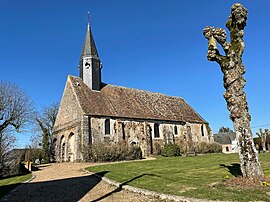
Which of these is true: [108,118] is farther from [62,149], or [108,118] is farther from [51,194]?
[51,194]

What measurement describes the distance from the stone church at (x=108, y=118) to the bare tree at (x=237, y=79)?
1584 cm

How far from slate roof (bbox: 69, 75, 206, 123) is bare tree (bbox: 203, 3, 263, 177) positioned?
16.1 m

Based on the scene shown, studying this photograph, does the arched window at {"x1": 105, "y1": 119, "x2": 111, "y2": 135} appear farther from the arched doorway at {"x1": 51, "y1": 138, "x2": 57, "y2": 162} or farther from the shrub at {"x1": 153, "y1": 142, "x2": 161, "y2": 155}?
the arched doorway at {"x1": 51, "y1": 138, "x2": 57, "y2": 162}

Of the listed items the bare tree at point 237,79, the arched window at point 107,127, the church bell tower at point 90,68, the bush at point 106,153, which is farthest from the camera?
the church bell tower at point 90,68

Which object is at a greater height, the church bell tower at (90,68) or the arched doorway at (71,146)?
the church bell tower at (90,68)

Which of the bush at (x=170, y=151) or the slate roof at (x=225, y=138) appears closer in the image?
the bush at (x=170, y=151)

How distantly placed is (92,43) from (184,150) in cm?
1750

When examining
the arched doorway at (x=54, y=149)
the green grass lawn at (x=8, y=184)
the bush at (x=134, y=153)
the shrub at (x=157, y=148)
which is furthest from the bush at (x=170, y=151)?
the green grass lawn at (x=8, y=184)

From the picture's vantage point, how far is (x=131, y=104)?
27875 mm

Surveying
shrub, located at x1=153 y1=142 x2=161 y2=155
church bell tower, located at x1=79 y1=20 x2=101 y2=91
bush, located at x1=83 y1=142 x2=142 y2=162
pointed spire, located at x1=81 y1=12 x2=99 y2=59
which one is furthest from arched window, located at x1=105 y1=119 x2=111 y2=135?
pointed spire, located at x1=81 y1=12 x2=99 y2=59

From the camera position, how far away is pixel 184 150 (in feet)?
87.5

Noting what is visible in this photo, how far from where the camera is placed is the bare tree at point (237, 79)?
24.6 feet

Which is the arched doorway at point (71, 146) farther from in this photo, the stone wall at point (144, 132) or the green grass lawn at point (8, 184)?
the green grass lawn at point (8, 184)

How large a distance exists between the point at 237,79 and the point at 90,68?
69.3 feet
